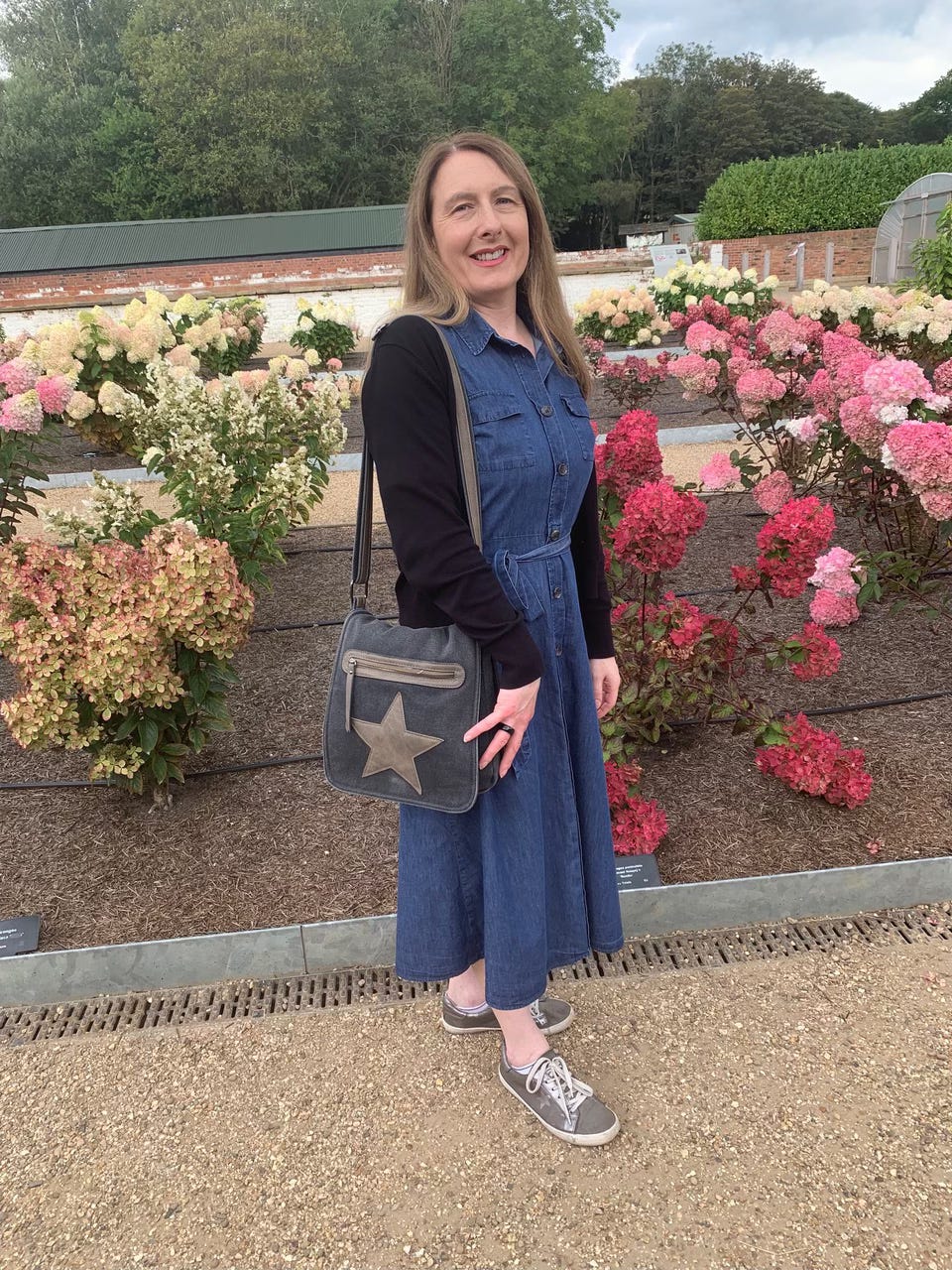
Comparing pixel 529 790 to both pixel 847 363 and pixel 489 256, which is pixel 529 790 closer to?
pixel 489 256

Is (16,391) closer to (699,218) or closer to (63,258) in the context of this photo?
(63,258)

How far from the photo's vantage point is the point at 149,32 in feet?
97.1

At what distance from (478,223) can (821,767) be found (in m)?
1.79

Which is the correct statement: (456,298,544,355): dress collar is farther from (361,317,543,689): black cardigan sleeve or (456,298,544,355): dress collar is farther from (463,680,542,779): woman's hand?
(463,680,542,779): woman's hand

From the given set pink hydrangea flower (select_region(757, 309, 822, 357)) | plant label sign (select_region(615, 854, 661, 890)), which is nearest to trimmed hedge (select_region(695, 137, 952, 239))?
pink hydrangea flower (select_region(757, 309, 822, 357))

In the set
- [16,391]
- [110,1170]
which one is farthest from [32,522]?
Result: [110,1170]

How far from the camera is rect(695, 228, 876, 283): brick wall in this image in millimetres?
23297

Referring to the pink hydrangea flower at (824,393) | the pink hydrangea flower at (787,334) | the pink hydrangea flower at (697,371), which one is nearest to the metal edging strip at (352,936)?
the pink hydrangea flower at (824,393)

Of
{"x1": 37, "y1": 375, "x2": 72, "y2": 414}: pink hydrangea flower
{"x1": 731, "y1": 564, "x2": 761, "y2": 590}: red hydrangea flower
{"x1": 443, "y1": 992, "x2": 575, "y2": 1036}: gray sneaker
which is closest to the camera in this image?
{"x1": 443, "y1": 992, "x2": 575, "y2": 1036}: gray sneaker

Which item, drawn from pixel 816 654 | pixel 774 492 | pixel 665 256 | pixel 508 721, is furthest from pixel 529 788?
pixel 665 256

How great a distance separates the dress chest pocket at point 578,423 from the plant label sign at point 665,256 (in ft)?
65.6

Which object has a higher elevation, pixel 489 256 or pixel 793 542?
pixel 489 256

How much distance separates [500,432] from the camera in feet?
4.39

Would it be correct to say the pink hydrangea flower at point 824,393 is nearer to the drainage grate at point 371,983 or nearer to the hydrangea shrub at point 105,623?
the drainage grate at point 371,983
